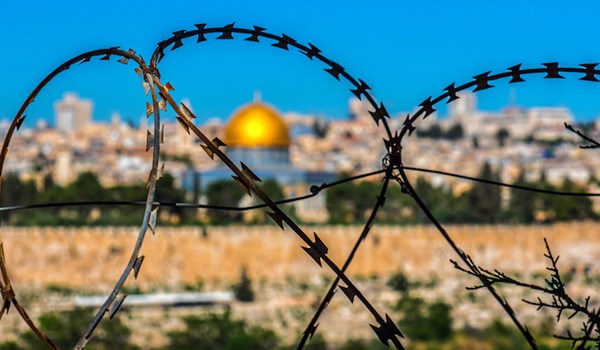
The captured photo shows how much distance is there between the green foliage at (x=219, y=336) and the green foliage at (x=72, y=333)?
27.1 inches

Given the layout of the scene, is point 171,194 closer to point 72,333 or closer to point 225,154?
point 72,333

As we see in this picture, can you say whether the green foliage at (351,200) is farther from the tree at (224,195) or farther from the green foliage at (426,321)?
the green foliage at (426,321)

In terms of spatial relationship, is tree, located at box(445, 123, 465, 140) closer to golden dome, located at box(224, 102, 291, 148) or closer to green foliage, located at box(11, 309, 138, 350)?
golden dome, located at box(224, 102, 291, 148)

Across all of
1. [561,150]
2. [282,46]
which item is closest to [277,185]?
[282,46]

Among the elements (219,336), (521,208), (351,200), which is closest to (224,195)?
(351,200)

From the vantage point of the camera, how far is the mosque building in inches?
1513

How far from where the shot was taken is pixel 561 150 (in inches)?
2990

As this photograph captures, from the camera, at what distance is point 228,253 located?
97.2 ft

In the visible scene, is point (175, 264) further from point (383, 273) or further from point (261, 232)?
point (383, 273)

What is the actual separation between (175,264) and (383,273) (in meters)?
4.40

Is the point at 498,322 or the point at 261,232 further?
the point at 261,232

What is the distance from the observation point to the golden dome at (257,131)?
38.6 meters

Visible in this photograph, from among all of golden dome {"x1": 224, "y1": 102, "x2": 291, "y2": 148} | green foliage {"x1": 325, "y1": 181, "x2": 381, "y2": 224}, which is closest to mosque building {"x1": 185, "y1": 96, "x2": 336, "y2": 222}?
golden dome {"x1": 224, "y1": 102, "x2": 291, "y2": 148}

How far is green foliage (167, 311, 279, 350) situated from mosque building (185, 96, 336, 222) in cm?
1773
